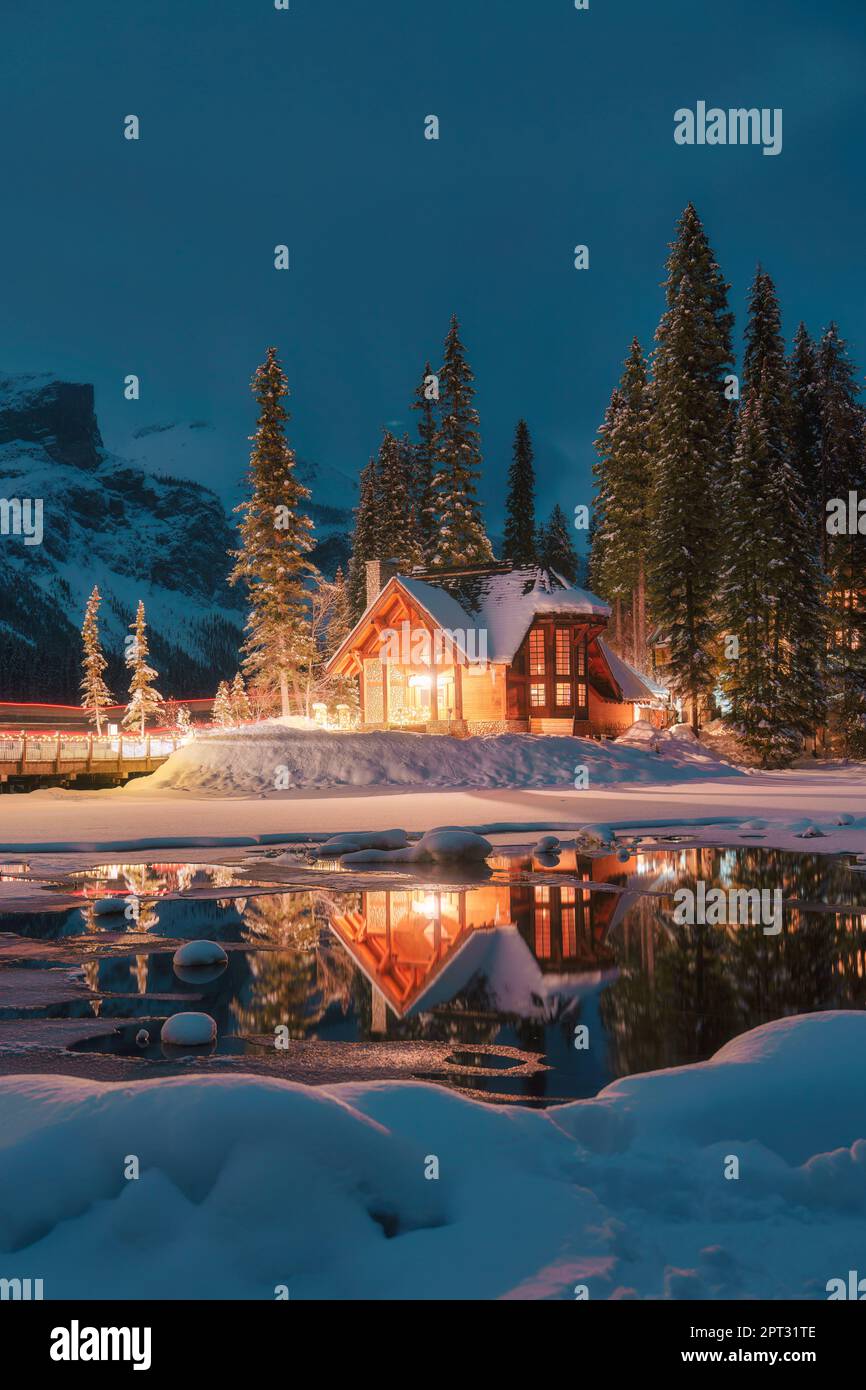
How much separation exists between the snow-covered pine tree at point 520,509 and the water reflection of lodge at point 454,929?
57827 mm

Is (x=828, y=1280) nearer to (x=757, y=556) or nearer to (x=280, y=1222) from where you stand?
(x=280, y=1222)

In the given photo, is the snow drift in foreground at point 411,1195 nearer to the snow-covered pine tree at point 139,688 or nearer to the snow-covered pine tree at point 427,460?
the snow-covered pine tree at point 427,460

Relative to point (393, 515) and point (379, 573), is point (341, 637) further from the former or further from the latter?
point (379, 573)

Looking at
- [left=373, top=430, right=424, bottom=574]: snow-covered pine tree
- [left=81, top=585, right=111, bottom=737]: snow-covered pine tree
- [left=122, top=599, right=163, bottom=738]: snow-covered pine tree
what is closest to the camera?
[left=373, top=430, right=424, bottom=574]: snow-covered pine tree

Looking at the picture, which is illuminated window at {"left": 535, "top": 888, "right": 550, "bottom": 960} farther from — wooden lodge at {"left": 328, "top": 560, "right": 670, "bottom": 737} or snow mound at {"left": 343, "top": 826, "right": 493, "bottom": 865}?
wooden lodge at {"left": 328, "top": 560, "right": 670, "bottom": 737}

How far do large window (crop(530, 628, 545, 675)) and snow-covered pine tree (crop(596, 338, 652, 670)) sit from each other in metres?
15.6

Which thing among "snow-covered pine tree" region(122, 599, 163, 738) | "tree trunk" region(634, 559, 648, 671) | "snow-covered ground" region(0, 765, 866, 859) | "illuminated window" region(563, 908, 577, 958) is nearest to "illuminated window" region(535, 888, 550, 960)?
"illuminated window" region(563, 908, 577, 958)

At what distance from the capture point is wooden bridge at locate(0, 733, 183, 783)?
1580 inches

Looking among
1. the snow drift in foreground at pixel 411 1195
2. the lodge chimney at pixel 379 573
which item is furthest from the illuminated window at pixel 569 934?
the lodge chimney at pixel 379 573

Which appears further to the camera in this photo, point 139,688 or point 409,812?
point 139,688

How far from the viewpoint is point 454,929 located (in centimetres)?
1131

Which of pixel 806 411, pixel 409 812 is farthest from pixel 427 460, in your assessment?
pixel 409 812

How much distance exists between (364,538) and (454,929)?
2210 inches
